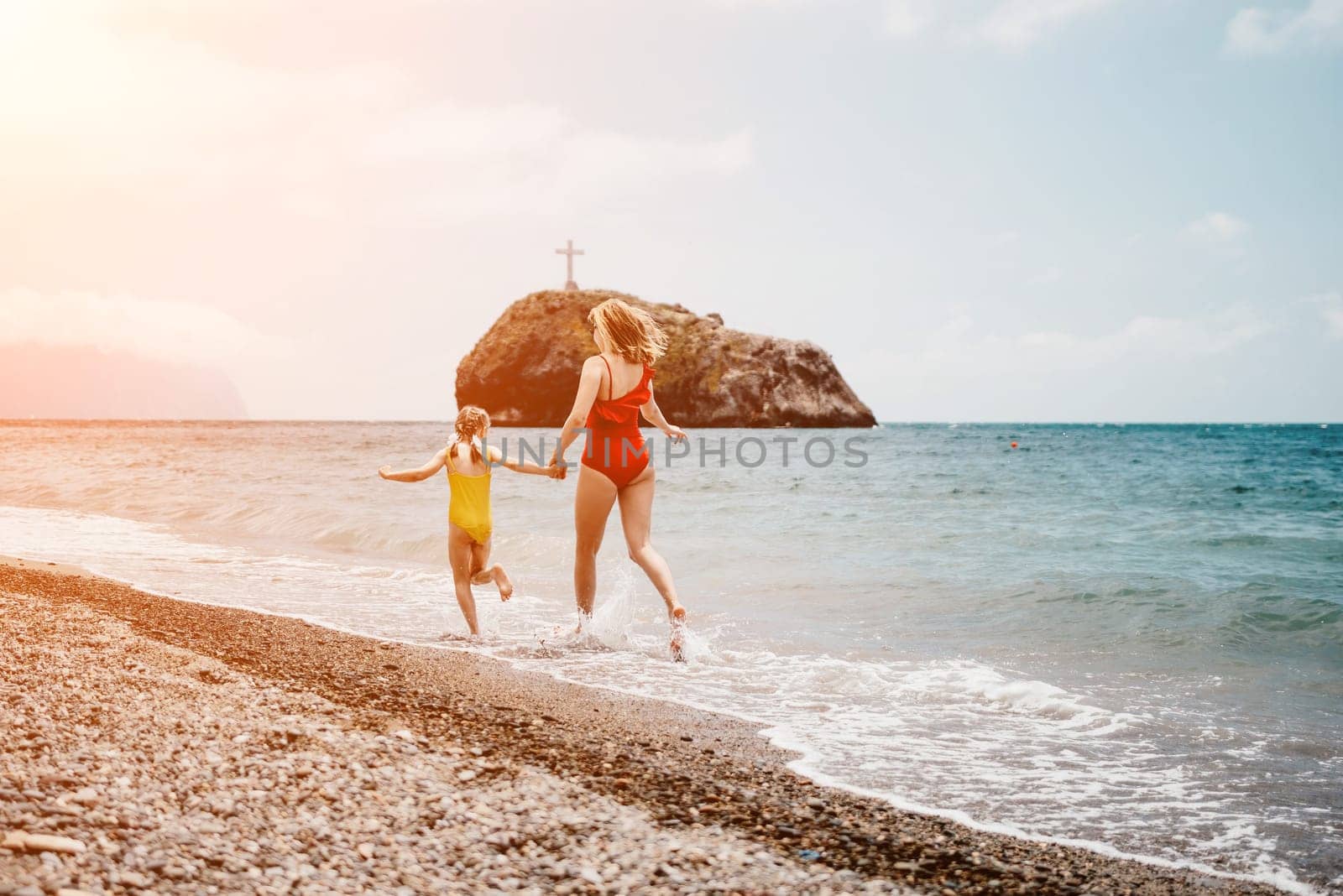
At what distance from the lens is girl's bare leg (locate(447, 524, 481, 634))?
706 centimetres

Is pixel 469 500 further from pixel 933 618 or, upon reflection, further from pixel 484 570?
pixel 933 618

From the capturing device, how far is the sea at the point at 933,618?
422cm

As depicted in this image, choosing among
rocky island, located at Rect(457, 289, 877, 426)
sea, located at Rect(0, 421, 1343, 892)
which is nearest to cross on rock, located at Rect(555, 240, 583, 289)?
rocky island, located at Rect(457, 289, 877, 426)

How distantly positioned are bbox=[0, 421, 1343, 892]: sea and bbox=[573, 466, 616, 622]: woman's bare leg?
482 millimetres

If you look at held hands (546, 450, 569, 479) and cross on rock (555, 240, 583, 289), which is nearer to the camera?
held hands (546, 450, 569, 479)

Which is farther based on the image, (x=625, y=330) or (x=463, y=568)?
(x=463, y=568)

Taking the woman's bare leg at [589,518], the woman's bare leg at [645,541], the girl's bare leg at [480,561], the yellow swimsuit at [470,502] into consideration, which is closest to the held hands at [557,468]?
the woman's bare leg at [589,518]

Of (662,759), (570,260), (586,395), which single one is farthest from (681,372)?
(662,759)

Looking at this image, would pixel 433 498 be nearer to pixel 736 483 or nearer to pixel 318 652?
pixel 736 483

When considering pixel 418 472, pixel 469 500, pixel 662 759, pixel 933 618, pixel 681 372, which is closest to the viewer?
pixel 662 759

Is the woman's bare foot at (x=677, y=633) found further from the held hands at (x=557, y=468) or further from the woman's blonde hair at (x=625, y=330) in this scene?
the woman's blonde hair at (x=625, y=330)

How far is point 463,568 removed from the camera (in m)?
7.09

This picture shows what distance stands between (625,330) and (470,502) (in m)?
1.82

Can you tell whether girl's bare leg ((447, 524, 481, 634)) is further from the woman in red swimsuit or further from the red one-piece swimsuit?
the red one-piece swimsuit
